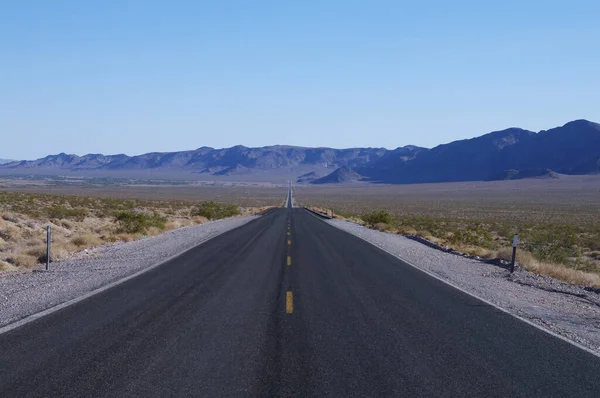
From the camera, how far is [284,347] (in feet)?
26.6

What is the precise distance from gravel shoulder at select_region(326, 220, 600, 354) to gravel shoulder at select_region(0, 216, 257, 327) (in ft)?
26.5

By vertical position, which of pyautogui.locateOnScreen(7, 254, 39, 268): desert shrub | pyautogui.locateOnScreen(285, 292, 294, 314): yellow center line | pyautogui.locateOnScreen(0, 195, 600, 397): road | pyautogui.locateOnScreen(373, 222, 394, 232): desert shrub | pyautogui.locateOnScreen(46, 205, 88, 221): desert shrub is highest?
pyautogui.locateOnScreen(0, 195, 600, 397): road

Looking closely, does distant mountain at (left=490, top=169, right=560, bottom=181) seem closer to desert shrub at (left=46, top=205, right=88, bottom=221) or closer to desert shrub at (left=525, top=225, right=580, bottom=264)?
desert shrub at (left=525, top=225, right=580, bottom=264)

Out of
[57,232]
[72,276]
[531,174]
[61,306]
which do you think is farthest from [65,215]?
[531,174]

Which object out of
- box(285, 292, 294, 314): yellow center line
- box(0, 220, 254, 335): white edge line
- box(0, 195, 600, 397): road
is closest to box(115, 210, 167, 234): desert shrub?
box(0, 220, 254, 335): white edge line

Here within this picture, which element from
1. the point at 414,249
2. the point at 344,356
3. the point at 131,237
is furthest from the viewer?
the point at 131,237

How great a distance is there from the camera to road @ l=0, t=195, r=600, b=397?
21.6ft

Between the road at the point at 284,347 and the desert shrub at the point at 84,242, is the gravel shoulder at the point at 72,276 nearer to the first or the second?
the desert shrub at the point at 84,242

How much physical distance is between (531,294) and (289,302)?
19.0 feet

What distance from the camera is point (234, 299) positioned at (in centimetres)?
1181

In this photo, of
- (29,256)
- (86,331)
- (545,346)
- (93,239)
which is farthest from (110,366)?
(93,239)

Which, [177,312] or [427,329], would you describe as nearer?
Result: [427,329]

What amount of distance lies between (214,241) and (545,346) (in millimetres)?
18989

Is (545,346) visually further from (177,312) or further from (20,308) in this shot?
(20,308)
